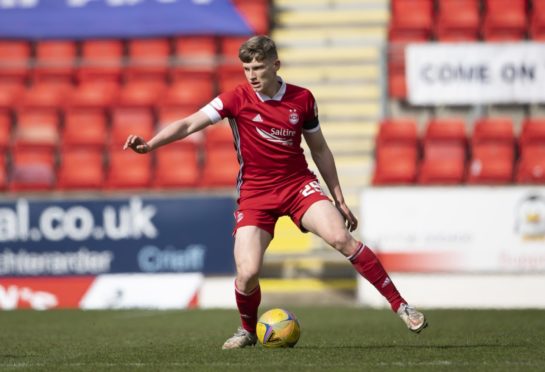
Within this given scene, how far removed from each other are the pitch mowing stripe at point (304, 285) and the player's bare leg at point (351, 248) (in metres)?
6.94

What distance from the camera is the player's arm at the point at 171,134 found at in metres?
7.52

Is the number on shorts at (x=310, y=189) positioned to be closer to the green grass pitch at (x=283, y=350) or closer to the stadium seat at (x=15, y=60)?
the green grass pitch at (x=283, y=350)

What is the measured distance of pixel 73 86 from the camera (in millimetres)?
17969

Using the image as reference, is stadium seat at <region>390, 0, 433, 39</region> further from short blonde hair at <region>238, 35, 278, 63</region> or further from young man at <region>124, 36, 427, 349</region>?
short blonde hair at <region>238, 35, 278, 63</region>

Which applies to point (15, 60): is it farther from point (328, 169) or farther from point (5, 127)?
point (328, 169)

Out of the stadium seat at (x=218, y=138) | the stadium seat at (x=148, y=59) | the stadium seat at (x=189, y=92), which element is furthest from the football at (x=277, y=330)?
the stadium seat at (x=148, y=59)

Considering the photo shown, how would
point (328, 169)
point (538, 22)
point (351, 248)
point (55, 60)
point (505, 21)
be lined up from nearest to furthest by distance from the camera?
point (351, 248)
point (328, 169)
point (538, 22)
point (505, 21)
point (55, 60)

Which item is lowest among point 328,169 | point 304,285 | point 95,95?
point 304,285

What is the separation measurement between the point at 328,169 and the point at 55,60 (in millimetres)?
10779

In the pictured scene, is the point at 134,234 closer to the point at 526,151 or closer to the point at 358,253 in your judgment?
the point at 526,151

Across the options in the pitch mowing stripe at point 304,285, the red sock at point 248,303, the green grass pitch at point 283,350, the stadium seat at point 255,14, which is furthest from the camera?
the stadium seat at point 255,14

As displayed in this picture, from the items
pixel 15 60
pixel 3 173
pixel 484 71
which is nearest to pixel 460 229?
pixel 484 71

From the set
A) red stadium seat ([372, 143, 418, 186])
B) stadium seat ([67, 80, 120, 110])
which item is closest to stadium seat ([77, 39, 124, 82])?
stadium seat ([67, 80, 120, 110])

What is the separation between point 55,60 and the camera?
18.3 meters
